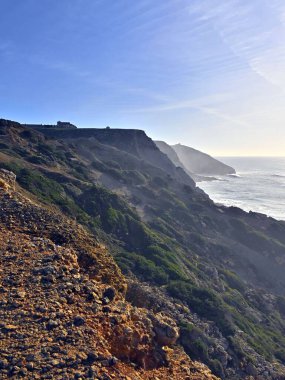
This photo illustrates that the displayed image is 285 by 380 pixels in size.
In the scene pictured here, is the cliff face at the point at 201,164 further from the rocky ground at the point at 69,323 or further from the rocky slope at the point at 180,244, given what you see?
the rocky ground at the point at 69,323

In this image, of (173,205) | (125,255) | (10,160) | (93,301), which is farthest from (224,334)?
(173,205)

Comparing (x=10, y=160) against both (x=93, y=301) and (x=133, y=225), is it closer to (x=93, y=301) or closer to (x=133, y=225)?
(x=133, y=225)

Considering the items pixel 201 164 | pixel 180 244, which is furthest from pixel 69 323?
pixel 201 164

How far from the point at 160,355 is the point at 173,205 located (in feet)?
151

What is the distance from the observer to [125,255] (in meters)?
30.5

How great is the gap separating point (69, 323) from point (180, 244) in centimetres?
3574

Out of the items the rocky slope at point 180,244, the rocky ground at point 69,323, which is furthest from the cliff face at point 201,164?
the rocky ground at point 69,323

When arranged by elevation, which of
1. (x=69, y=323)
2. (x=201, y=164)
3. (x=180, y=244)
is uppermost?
(x=201, y=164)

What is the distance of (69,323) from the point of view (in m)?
8.27

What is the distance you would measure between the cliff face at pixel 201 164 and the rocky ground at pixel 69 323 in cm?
15747

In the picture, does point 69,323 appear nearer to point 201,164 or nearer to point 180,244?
point 180,244

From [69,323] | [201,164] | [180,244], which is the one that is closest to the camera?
[69,323]

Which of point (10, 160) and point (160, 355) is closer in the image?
point (160, 355)

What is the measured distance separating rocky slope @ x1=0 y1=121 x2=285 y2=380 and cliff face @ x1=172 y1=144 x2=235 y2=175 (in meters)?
102
